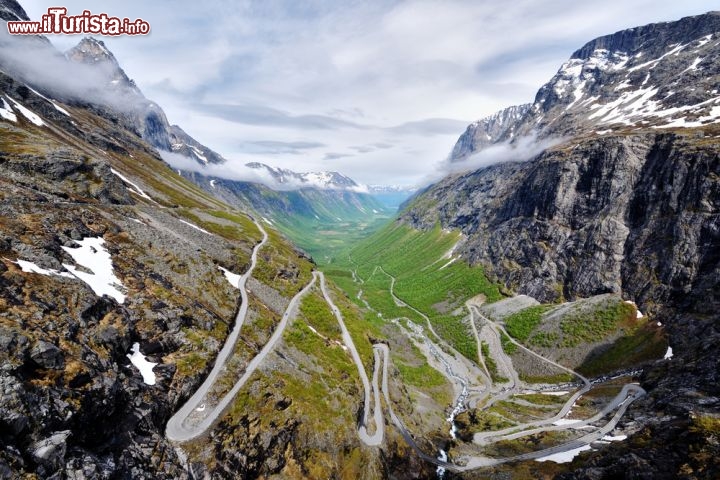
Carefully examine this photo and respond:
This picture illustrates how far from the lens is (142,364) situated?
46.0 metres

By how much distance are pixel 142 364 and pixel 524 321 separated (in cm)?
13413

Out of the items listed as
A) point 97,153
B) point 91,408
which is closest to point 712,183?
point 91,408

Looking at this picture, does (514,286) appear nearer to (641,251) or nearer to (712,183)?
(641,251)

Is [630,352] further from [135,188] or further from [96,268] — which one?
[135,188]

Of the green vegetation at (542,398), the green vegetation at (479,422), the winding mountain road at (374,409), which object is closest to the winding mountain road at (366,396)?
the winding mountain road at (374,409)

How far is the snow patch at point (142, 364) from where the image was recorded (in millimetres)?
44719

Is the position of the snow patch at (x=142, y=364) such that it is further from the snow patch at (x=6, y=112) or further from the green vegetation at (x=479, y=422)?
the snow patch at (x=6, y=112)

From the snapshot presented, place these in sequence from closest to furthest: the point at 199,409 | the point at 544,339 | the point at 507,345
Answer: the point at 199,409 → the point at 544,339 → the point at 507,345

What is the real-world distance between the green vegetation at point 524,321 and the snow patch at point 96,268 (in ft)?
421

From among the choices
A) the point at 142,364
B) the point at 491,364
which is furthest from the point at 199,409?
the point at 491,364

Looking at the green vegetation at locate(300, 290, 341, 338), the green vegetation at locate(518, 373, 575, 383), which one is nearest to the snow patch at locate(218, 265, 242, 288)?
the green vegetation at locate(300, 290, 341, 338)

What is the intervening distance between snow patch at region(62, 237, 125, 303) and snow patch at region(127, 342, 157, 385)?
8.52 m

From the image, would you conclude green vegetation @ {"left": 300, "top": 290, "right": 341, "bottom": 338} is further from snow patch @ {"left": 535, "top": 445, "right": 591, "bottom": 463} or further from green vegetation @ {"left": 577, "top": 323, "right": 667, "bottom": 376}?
green vegetation @ {"left": 577, "top": 323, "right": 667, "bottom": 376}

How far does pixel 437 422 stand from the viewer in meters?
90.1
